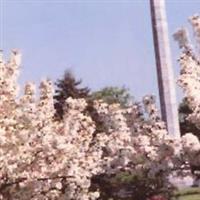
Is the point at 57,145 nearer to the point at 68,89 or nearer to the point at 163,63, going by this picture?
the point at 163,63

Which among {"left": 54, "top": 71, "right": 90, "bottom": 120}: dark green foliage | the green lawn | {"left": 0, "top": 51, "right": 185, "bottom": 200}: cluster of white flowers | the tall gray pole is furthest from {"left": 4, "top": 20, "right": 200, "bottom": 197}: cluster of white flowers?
{"left": 54, "top": 71, "right": 90, "bottom": 120}: dark green foliage

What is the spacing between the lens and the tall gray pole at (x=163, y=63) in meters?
25.5

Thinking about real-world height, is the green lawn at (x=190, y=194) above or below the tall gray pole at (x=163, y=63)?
below

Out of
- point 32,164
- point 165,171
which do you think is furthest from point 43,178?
point 165,171

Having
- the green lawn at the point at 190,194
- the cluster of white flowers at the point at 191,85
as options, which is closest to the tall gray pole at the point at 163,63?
the green lawn at the point at 190,194

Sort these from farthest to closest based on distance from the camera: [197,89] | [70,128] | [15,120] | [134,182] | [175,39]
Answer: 1. [134,182]
2. [70,128]
3. [15,120]
4. [175,39]
5. [197,89]

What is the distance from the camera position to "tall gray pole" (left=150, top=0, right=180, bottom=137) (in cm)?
2548

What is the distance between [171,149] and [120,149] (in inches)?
38.2

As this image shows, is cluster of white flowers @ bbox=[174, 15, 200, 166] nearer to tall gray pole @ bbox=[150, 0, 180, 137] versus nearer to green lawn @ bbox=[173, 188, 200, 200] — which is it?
green lawn @ bbox=[173, 188, 200, 200]

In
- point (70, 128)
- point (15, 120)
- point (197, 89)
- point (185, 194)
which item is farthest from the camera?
point (185, 194)

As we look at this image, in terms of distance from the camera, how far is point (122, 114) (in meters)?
7.61

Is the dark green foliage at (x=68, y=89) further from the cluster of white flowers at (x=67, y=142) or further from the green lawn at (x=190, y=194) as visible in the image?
the cluster of white flowers at (x=67, y=142)

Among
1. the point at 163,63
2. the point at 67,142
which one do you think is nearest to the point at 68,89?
the point at 163,63

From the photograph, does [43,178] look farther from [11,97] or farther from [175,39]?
[175,39]
